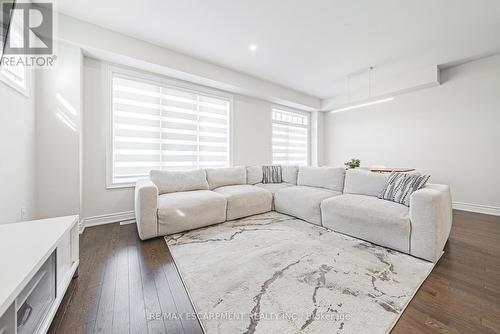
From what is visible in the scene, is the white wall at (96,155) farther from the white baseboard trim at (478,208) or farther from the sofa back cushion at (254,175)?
the white baseboard trim at (478,208)

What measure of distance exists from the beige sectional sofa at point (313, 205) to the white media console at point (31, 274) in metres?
0.93

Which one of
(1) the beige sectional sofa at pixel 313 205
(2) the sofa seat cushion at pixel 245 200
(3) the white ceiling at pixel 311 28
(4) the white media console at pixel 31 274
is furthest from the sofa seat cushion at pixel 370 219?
(4) the white media console at pixel 31 274

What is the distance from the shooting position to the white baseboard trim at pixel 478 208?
3.27 meters

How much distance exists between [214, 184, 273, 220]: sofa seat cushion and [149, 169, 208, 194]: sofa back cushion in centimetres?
34

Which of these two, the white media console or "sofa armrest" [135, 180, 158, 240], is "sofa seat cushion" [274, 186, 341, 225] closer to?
"sofa armrest" [135, 180, 158, 240]

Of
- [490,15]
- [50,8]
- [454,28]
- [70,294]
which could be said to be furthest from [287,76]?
[70,294]

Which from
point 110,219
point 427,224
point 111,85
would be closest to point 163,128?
point 111,85

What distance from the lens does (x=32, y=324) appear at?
0.97 metres

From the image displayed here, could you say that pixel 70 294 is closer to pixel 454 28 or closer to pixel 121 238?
pixel 121 238

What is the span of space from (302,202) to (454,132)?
10.9 ft

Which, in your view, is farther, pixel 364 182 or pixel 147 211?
pixel 364 182

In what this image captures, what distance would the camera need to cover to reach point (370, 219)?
2.12 m

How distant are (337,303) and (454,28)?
366cm

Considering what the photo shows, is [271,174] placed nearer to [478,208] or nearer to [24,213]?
[24,213]
